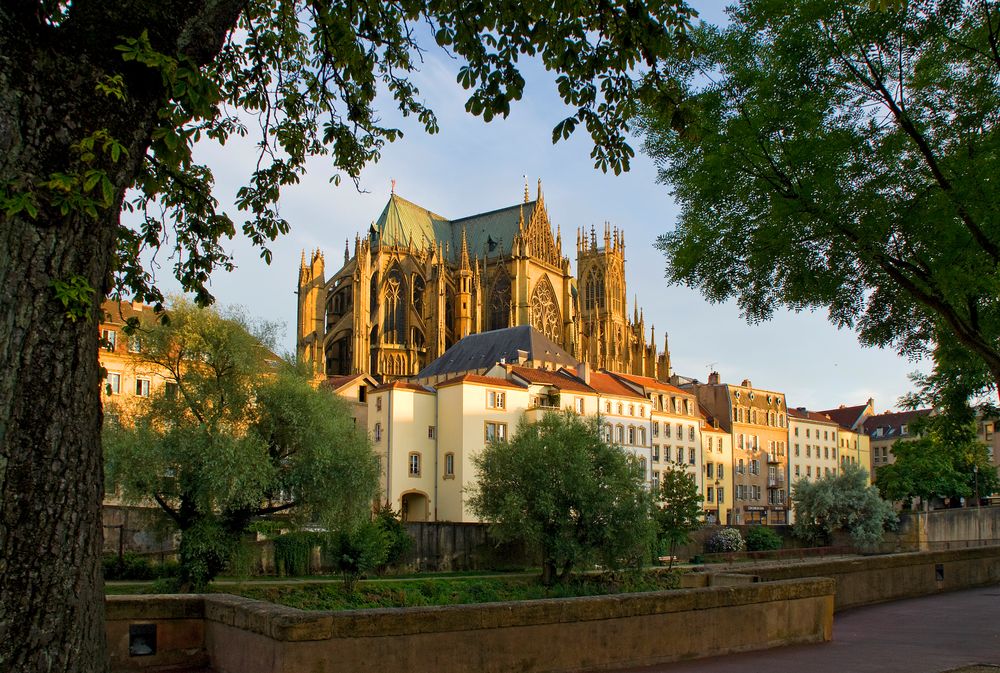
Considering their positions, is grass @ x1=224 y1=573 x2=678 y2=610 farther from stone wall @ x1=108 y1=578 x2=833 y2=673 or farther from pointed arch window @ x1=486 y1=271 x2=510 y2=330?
pointed arch window @ x1=486 y1=271 x2=510 y2=330

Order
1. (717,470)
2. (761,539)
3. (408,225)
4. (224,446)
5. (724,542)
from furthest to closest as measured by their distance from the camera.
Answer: (408,225), (717,470), (761,539), (724,542), (224,446)

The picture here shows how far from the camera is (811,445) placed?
93.6 metres

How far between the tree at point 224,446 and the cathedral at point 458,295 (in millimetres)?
46989

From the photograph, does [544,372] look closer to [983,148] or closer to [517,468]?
[517,468]

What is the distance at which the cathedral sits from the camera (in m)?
87.1

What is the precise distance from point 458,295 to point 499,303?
22.9 feet

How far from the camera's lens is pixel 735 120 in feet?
39.8

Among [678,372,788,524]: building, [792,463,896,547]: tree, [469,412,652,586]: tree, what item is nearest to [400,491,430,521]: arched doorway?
[469,412,652,586]: tree

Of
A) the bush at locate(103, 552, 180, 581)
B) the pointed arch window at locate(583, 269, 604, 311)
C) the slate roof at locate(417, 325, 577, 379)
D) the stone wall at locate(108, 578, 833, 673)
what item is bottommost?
the bush at locate(103, 552, 180, 581)

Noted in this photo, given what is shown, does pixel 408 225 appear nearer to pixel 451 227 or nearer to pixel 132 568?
pixel 451 227

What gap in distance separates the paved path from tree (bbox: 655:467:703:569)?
1600 inches

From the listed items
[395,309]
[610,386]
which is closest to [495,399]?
[610,386]

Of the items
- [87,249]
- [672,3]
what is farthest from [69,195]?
[672,3]

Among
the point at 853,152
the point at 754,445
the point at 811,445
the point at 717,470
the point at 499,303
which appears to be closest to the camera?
the point at 853,152
